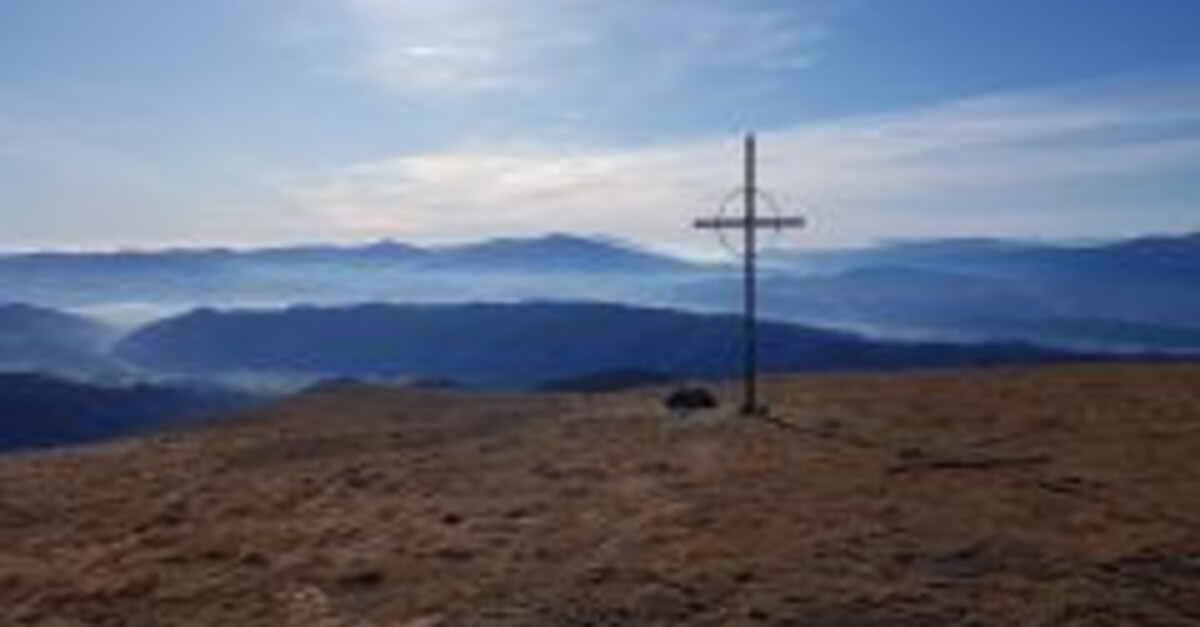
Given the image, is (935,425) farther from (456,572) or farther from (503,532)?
(456,572)

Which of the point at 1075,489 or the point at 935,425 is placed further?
the point at 935,425

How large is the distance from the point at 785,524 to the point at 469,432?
16342 millimetres

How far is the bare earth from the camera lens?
20.4m

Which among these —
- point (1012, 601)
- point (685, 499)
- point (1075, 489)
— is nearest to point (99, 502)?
point (685, 499)

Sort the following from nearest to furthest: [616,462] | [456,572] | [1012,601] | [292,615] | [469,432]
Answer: [1012,601]
[292,615]
[456,572]
[616,462]
[469,432]

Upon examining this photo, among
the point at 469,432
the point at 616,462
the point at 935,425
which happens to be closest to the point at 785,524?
the point at 616,462

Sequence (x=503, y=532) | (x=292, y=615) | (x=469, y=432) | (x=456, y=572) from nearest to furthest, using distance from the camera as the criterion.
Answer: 1. (x=292, y=615)
2. (x=456, y=572)
3. (x=503, y=532)
4. (x=469, y=432)

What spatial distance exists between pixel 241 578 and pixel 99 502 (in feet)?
30.7

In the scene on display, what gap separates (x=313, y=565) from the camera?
24.1m

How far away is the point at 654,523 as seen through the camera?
25.0 m

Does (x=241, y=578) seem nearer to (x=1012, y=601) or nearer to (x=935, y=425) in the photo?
(x=1012, y=601)

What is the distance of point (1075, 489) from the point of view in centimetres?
2627

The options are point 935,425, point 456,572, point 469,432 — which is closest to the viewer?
point 456,572

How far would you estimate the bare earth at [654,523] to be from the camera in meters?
20.4
